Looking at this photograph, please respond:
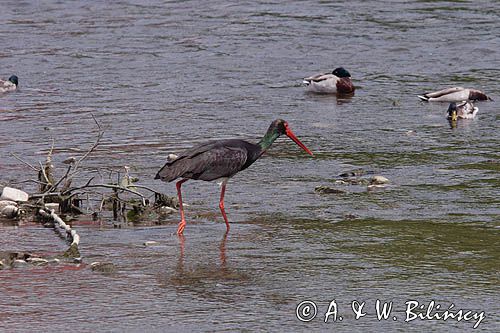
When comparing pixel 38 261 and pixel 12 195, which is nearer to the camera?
pixel 38 261

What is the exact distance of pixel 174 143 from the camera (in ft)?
47.3

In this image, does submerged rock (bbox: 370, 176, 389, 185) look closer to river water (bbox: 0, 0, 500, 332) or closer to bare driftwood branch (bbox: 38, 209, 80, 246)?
river water (bbox: 0, 0, 500, 332)

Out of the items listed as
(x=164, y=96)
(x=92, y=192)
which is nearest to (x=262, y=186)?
(x=92, y=192)

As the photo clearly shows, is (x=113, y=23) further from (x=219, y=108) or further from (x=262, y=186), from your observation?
(x=262, y=186)

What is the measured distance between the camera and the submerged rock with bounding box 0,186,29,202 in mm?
10797

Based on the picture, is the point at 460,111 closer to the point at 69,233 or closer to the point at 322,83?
the point at 322,83

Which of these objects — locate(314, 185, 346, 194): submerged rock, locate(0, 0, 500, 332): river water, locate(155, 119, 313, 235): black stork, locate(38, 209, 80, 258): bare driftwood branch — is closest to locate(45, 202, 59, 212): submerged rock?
locate(38, 209, 80, 258): bare driftwood branch

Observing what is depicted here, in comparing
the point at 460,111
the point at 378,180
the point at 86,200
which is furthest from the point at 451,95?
the point at 86,200

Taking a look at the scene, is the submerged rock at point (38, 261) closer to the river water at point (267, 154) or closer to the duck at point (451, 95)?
the river water at point (267, 154)

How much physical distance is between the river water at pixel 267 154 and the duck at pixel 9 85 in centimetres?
26

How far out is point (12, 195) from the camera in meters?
10.8

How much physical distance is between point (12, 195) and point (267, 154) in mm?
3847

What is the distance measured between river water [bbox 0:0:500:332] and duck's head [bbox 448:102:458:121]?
0.95 feet

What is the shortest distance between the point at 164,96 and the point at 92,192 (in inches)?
283
